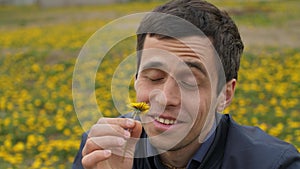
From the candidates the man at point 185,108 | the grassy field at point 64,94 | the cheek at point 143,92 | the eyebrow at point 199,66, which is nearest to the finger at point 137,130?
the man at point 185,108

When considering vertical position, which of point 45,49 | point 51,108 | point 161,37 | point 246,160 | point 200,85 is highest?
point 161,37

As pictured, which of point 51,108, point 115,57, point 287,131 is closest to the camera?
point 287,131

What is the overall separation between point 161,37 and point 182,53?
0.29 feet

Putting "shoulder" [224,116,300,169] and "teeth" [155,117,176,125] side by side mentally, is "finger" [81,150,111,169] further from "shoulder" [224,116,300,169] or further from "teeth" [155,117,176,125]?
"shoulder" [224,116,300,169]

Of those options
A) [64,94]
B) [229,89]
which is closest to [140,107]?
[229,89]

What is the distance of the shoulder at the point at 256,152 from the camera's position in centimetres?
174

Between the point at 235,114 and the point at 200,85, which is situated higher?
the point at 200,85

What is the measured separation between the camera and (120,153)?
1.79 m

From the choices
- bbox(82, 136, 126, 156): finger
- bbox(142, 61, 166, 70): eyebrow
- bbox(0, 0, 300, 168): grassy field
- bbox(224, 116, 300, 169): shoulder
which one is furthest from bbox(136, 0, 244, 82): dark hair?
bbox(0, 0, 300, 168): grassy field

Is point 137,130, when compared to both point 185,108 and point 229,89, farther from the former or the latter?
point 229,89

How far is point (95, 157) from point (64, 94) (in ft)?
20.8

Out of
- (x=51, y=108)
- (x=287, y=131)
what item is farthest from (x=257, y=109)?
(x=51, y=108)

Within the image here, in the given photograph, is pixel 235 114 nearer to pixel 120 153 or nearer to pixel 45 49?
pixel 120 153

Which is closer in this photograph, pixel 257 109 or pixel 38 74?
pixel 257 109
